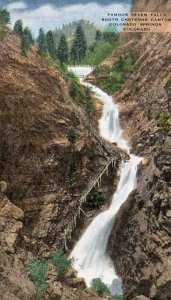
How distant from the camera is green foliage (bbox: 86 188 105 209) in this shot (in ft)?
116

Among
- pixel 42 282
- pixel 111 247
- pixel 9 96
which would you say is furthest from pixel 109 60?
pixel 42 282

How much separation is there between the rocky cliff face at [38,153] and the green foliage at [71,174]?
0.28 m

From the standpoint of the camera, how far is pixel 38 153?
32.9 m

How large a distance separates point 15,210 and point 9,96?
10575mm

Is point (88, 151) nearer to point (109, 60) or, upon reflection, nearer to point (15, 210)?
point (15, 210)

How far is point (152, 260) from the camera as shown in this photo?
27.7m

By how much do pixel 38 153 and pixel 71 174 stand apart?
353cm

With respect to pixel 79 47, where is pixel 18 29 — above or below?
below

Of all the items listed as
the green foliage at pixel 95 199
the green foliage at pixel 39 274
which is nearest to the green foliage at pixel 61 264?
the green foliage at pixel 39 274

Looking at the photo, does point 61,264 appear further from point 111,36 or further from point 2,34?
point 111,36

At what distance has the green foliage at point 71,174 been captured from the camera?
1355 inches

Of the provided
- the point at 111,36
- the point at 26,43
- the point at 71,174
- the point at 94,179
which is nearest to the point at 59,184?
the point at 71,174

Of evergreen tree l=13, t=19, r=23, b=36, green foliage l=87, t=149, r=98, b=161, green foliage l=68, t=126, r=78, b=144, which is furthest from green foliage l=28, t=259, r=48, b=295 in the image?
evergreen tree l=13, t=19, r=23, b=36

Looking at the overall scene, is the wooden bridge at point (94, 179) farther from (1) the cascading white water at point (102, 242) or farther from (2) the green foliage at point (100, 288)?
(2) the green foliage at point (100, 288)
